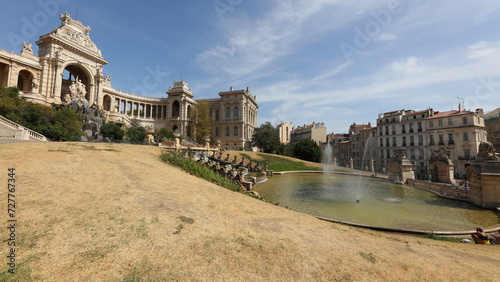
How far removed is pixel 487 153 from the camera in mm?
14023

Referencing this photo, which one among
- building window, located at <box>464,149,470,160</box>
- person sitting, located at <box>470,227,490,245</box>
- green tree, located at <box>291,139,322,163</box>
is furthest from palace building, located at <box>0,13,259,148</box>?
person sitting, located at <box>470,227,490,245</box>

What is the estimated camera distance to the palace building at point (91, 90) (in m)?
36.3

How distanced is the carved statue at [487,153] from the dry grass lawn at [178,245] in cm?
1176

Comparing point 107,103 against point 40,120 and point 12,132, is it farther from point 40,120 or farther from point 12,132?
point 12,132

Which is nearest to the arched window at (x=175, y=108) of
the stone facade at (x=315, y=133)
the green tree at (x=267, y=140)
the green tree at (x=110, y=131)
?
the green tree at (x=267, y=140)

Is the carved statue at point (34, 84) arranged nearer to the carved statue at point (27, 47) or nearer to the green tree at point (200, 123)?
the carved statue at point (27, 47)

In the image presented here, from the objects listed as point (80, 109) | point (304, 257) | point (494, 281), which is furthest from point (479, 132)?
point (80, 109)

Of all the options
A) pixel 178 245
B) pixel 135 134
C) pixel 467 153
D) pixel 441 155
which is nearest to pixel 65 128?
pixel 135 134

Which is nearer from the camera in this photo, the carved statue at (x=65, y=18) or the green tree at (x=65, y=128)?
the green tree at (x=65, y=128)

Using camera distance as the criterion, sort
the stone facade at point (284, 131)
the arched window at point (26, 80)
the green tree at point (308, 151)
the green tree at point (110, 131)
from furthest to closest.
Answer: the stone facade at point (284, 131) → the green tree at point (308, 151) → the arched window at point (26, 80) → the green tree at point (110, 131)

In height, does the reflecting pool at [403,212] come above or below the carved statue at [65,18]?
below

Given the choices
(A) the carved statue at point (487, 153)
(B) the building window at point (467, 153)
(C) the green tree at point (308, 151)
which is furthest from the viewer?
(C) the green tree at point (308, 151)

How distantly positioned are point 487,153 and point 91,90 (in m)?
62.4

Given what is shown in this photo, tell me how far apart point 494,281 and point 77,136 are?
113 ft
